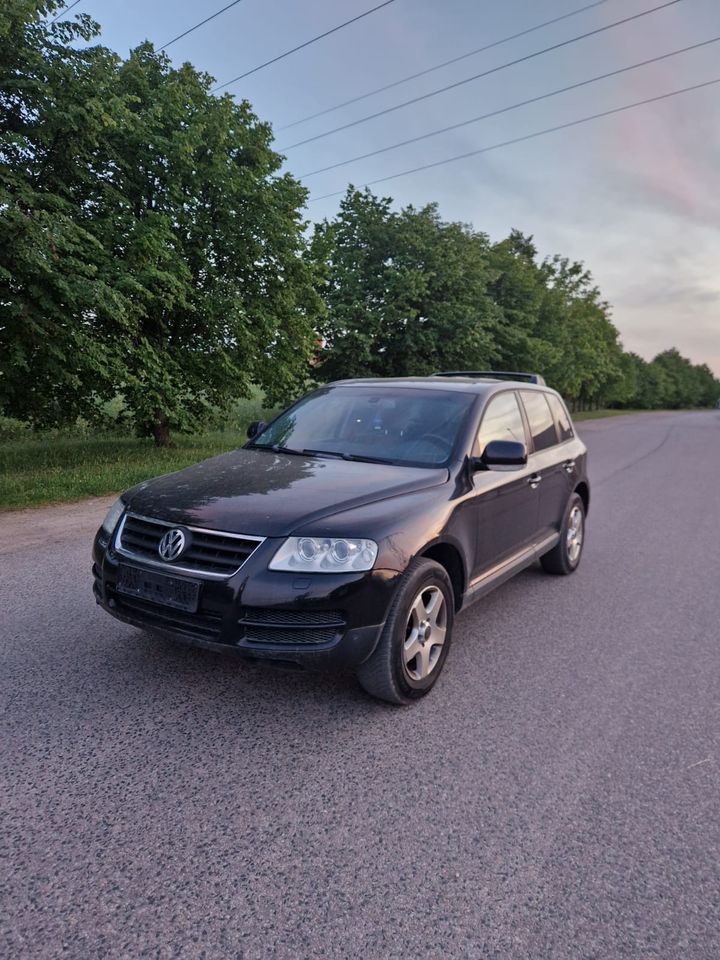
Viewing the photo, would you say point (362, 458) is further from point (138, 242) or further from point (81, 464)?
point (81, 464)

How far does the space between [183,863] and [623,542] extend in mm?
6136

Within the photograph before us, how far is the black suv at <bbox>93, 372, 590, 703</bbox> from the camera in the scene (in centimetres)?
297

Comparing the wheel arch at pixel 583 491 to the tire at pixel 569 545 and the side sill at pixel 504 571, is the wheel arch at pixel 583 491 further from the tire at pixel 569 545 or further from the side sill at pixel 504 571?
the side sill at pixel 504 571

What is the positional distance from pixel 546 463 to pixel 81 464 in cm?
919

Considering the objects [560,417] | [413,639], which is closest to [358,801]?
[413,639]

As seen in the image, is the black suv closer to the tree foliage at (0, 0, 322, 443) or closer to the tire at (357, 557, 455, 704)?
the tire at (357, 557, 455, 704)

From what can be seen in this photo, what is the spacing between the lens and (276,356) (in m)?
14.7

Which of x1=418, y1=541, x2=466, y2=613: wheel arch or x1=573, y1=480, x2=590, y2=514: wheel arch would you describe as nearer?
x1=418, y1=541, x2=466, y2=613: wheel arch

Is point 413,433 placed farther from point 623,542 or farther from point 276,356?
point 276,356

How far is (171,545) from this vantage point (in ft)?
10.4

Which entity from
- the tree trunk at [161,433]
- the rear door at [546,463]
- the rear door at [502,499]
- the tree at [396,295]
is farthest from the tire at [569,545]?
the tree at [396,295]

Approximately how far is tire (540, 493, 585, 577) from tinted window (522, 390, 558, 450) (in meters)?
0.67

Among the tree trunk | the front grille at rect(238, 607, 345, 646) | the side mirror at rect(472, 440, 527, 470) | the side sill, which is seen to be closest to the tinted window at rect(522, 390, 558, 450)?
the side sill

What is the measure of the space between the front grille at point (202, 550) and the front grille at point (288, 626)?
0.80 feet
